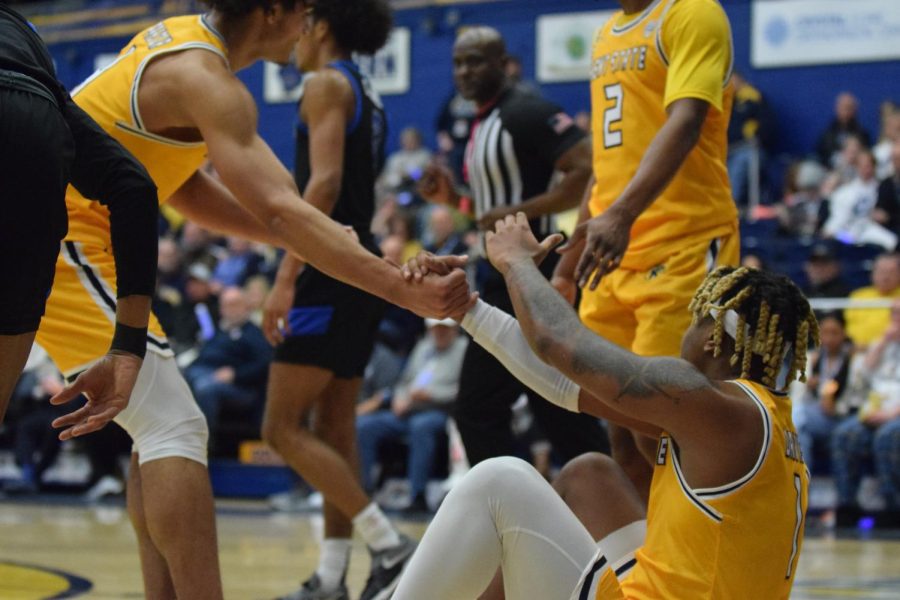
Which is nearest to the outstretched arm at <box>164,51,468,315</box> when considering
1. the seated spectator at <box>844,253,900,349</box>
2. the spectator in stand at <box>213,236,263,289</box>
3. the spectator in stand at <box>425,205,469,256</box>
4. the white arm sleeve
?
the white arm sleeve

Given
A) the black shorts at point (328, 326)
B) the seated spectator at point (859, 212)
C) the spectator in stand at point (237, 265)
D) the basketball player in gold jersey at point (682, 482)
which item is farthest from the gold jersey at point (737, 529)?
the spectator in stand at point (237, 265)

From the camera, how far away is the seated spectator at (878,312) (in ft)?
32.4

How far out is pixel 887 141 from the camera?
45.6ft

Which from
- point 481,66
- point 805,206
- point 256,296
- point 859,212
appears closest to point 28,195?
point 481,66

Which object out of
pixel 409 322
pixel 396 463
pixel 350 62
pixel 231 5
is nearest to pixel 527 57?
pixel 409 322

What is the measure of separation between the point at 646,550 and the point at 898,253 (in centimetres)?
814

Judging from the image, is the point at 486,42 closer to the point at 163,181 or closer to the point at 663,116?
the point at 663,116

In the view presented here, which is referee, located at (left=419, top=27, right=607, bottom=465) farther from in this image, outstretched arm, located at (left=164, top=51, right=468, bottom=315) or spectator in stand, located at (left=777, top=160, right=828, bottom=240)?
spectator in stand, located at (left=777, top=160, right=828, bottom=240)

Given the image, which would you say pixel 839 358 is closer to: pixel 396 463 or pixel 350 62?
pixel 396 463

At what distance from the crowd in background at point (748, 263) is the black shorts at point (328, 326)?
2126 millimetres

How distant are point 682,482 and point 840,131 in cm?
1255

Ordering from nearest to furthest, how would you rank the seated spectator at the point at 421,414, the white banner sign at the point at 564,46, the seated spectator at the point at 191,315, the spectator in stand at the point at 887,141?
the seated spectator at the point at 421,414 → the seated spectator at the point at 191,315 → the spectator in stand at the point at 887,141 → the white banner sign at the point at 564,46

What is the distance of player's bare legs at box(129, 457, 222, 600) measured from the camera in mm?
3547

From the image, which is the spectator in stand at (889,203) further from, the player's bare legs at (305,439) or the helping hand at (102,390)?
the helping hand at (102,390)
